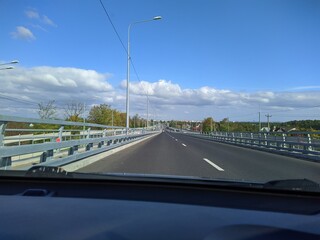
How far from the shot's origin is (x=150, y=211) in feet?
8.55

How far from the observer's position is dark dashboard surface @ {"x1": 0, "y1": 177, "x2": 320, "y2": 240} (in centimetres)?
223

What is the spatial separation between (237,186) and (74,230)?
1444 mm

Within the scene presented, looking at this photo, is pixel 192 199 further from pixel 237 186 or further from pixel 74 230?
pixel 74 230

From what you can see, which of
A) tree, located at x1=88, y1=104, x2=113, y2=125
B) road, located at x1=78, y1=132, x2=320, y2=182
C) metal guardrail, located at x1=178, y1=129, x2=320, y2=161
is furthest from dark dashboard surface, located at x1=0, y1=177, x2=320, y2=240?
tree, located at x1=88, y1=104, x2=113, y2=125

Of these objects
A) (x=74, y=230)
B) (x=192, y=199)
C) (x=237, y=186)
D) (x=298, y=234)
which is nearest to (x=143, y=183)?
(x=192, y=199)

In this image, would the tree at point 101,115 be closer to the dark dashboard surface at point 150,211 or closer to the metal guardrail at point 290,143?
the metal guardrail at point 290,143

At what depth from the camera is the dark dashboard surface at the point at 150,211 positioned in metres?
2.23

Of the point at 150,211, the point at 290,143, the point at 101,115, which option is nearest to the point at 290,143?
the point at 290,143

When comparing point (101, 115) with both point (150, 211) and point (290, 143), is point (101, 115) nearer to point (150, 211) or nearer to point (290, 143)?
point (290, 143)

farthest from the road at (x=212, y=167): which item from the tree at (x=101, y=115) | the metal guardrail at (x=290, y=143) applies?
the tree at (x=101, y=115)

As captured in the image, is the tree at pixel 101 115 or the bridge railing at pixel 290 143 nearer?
the bridge railing at pixel 290 143

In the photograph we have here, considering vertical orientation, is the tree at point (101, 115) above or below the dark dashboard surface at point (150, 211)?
above

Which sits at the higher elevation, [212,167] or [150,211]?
[150,211]

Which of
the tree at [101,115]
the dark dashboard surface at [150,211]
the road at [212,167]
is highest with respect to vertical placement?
the tree at [101,115]
